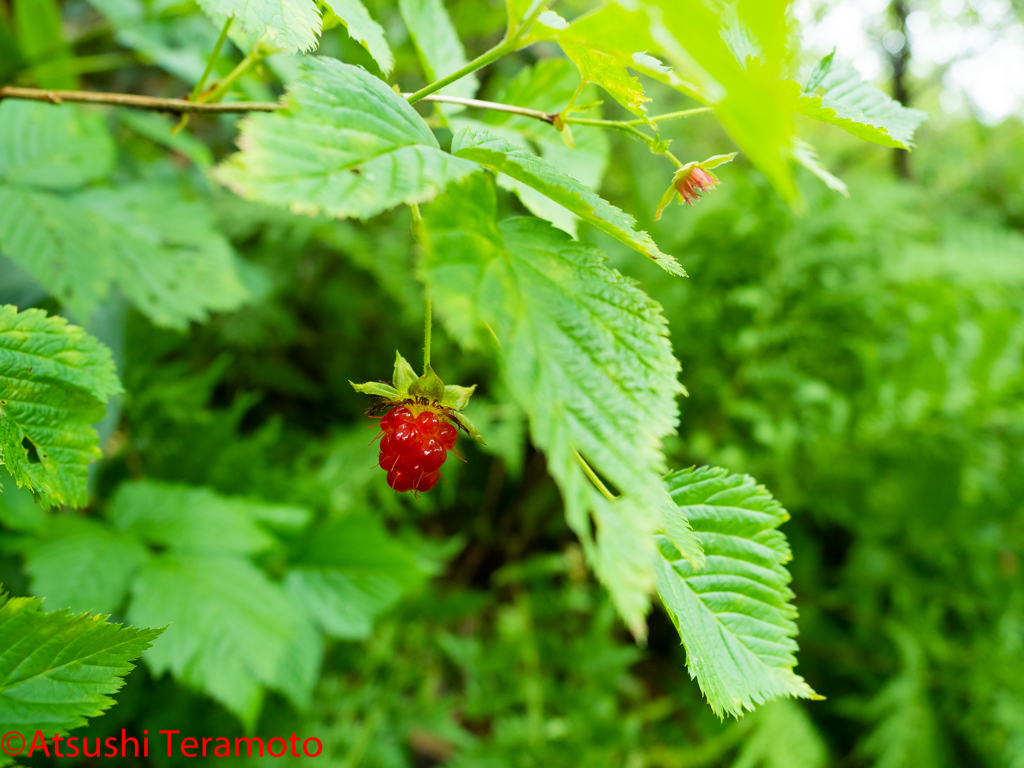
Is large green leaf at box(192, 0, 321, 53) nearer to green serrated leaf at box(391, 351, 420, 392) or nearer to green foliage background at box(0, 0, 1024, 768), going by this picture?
green serrated leaf at box(391, 351, 420, 392)

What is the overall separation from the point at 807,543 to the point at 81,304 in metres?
1.61

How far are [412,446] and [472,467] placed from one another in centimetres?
129

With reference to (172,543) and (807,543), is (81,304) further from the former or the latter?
(807,543)

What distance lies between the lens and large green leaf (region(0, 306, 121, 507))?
39 centimetres

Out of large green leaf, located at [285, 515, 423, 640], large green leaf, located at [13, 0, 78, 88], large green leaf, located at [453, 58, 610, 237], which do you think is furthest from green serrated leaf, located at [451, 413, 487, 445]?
large green leaf, located at [13, 0, 78, 88]

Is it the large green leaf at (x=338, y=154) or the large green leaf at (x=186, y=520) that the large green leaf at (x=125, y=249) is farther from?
the large green leaf at (x=338, y=154)

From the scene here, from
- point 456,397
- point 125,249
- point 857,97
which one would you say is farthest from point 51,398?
point 857,97

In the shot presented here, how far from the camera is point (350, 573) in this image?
101cm

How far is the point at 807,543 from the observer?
1.58m

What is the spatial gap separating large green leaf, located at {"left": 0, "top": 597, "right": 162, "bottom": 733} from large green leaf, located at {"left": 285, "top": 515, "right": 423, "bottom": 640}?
0.62 meters

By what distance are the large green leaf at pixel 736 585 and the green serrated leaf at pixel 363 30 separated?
352 mm

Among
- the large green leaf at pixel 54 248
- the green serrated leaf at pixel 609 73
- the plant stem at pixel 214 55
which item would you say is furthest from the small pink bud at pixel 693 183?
the large green leaf at pixel 54 248

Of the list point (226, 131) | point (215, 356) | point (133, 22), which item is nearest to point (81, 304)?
point (133, 22)

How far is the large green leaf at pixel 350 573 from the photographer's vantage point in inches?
38.4
